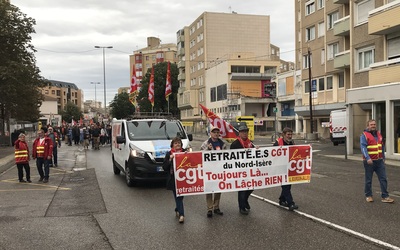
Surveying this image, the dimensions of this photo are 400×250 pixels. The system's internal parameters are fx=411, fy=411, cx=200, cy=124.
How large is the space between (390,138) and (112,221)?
15672mm

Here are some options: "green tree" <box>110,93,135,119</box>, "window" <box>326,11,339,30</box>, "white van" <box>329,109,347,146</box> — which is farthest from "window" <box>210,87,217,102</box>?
"green tree" <box>110,93,135,119</box>

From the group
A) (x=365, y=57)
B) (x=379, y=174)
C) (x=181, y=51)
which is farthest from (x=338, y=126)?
(x=181, y=51)

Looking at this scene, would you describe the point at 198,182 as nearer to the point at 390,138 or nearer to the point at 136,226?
the point at 136,226

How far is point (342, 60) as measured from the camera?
33625 millimetres

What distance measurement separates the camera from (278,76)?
191 feet

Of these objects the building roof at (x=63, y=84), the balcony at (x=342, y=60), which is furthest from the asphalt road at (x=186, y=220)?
the building roof at (x=63, y=84)

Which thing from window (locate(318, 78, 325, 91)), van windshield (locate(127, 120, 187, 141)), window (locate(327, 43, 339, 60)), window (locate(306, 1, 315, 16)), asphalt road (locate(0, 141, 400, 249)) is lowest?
asphalt road (locate(0, 141, 400, 249))

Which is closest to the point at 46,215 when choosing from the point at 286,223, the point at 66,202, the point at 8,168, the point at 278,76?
the point at 66,202

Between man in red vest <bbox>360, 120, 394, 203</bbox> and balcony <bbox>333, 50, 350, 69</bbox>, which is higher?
balcony <bbox>333, 50, 350, 69</bbox>

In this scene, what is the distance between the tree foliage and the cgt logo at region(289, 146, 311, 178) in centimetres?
2097

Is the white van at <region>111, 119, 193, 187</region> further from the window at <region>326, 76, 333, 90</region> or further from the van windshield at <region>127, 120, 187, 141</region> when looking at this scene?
the window at <region>326, 76, 333, 90</region>

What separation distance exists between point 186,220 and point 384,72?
1713cm

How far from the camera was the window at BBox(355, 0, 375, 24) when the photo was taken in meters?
24.2

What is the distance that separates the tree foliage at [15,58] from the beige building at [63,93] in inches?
4495
